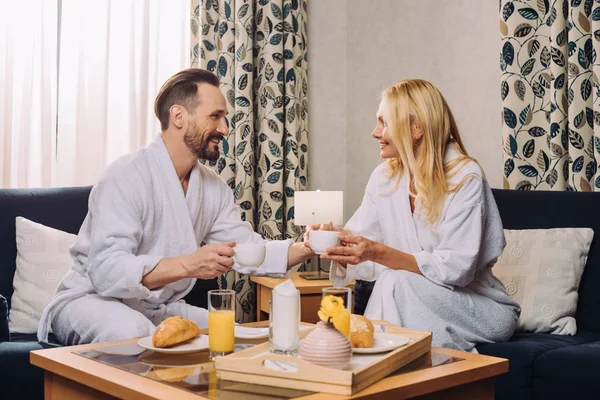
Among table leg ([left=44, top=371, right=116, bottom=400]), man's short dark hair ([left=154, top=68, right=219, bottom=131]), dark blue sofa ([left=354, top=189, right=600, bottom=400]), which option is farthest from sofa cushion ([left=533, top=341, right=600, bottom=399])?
man's short dark hair ([left=154, top=68, right=219, bottom=131])

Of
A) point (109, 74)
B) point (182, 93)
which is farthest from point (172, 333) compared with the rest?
point (109, 74)

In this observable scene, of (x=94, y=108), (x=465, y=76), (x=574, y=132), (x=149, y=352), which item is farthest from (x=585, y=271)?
(x=94, y=108)

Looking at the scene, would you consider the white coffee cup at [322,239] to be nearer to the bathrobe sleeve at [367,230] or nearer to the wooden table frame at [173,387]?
the wooden table frame at [173,387]

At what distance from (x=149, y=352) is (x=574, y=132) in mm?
1987

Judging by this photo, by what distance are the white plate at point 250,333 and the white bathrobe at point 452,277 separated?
55 cm

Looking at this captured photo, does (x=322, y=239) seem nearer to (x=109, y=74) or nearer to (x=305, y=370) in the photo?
(x=305, y=370)

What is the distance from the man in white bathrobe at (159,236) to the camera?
218 centimetres

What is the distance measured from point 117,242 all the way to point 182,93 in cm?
61

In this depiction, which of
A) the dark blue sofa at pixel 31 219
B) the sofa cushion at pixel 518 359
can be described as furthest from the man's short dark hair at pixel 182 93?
the sofa cushion at pixel 518 359

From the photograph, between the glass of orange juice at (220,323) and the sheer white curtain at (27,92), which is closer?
the glass of orange juice at (220,323)

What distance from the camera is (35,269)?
2.74 m

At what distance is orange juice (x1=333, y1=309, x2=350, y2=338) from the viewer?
62.5 inches

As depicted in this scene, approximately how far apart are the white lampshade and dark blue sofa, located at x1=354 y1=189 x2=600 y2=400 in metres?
0.91

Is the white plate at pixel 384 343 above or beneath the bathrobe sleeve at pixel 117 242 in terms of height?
beneath
